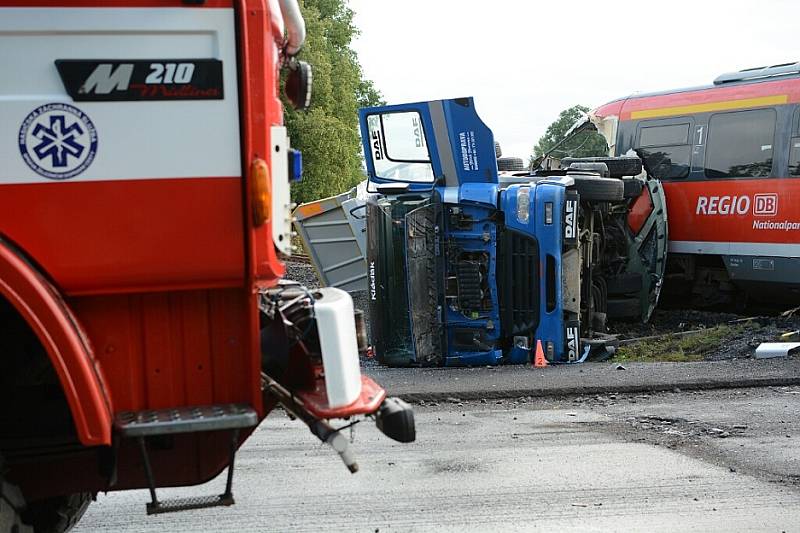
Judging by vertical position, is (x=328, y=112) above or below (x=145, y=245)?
above

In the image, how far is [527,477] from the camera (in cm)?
570

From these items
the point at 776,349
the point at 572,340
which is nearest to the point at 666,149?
the point at 776,349

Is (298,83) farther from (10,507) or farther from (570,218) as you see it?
(570,218)

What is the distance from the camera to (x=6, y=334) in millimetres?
3260

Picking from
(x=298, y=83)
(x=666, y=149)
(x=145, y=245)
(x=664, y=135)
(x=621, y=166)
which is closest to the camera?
(x=145, y=245)

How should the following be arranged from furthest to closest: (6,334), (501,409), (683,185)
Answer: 1. (683,185)
2. (501,409)
3. (6,334)

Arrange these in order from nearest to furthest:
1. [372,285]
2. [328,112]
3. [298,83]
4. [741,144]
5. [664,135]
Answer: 1. [298,83]
2. [372,285]
3. [741,144]
4. [664,135]
5. [328,112]

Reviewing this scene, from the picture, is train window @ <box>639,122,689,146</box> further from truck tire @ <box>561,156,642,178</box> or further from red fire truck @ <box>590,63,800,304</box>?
truck tire @ <box>561,156,642,178</box>

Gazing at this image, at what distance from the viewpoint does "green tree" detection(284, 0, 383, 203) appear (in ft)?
107

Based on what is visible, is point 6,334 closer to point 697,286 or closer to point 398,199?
point 398,199

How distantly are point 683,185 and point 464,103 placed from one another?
4932mm

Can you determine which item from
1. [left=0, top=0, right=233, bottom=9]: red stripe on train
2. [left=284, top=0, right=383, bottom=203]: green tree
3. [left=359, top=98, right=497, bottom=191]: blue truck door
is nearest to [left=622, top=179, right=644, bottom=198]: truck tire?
[left=359, top=98, right=497, bottom=191]: blue truck door

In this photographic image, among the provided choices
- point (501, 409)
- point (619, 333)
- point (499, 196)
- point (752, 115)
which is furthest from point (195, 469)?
point (752, 115)

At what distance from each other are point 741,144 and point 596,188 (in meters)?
3.21
